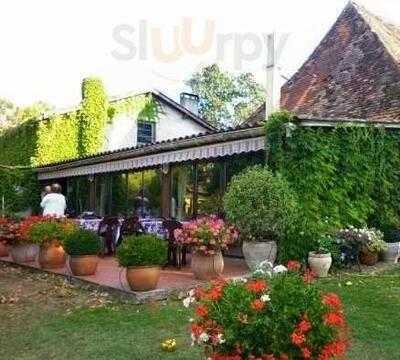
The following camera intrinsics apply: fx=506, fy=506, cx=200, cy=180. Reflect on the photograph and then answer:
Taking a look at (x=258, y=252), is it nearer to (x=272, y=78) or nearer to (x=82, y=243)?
(x=82, y=243)

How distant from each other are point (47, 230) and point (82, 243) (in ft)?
5.45

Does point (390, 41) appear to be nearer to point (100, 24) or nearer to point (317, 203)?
point (317, 203)

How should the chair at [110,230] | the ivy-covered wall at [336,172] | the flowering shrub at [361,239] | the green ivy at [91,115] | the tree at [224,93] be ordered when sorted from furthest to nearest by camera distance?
the tree at [224,93] → the green ivy at [91,115] → the chair at [110,230] → the ivy-covered wall at [336,172] → the flowering shrub at [361,239]

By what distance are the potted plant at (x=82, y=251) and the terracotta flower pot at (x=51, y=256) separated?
137 centimetres

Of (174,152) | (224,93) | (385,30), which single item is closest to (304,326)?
(174,152)

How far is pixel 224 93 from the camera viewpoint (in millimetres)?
48406

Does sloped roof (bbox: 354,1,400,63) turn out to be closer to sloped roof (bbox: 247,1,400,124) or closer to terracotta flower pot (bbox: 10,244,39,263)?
sloped roof (bbox: 247,1,400,124)

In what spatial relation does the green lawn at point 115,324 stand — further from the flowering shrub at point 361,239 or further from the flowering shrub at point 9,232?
the flowering shrub at point 9,232

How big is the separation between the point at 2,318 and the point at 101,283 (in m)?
2.10

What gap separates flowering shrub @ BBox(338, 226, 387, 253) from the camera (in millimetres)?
10828

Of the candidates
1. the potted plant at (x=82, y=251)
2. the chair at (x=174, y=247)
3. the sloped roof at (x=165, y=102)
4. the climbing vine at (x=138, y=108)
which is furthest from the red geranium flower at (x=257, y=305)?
the climbing vine at (x=138, y=108)

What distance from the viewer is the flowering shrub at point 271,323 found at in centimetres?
383

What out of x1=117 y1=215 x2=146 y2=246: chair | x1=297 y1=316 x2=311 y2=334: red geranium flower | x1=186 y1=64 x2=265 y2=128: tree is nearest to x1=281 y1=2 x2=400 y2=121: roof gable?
x1=117 y1=215 x2=146 y2=246: chair

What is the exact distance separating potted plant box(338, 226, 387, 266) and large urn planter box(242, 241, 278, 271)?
1.78m
